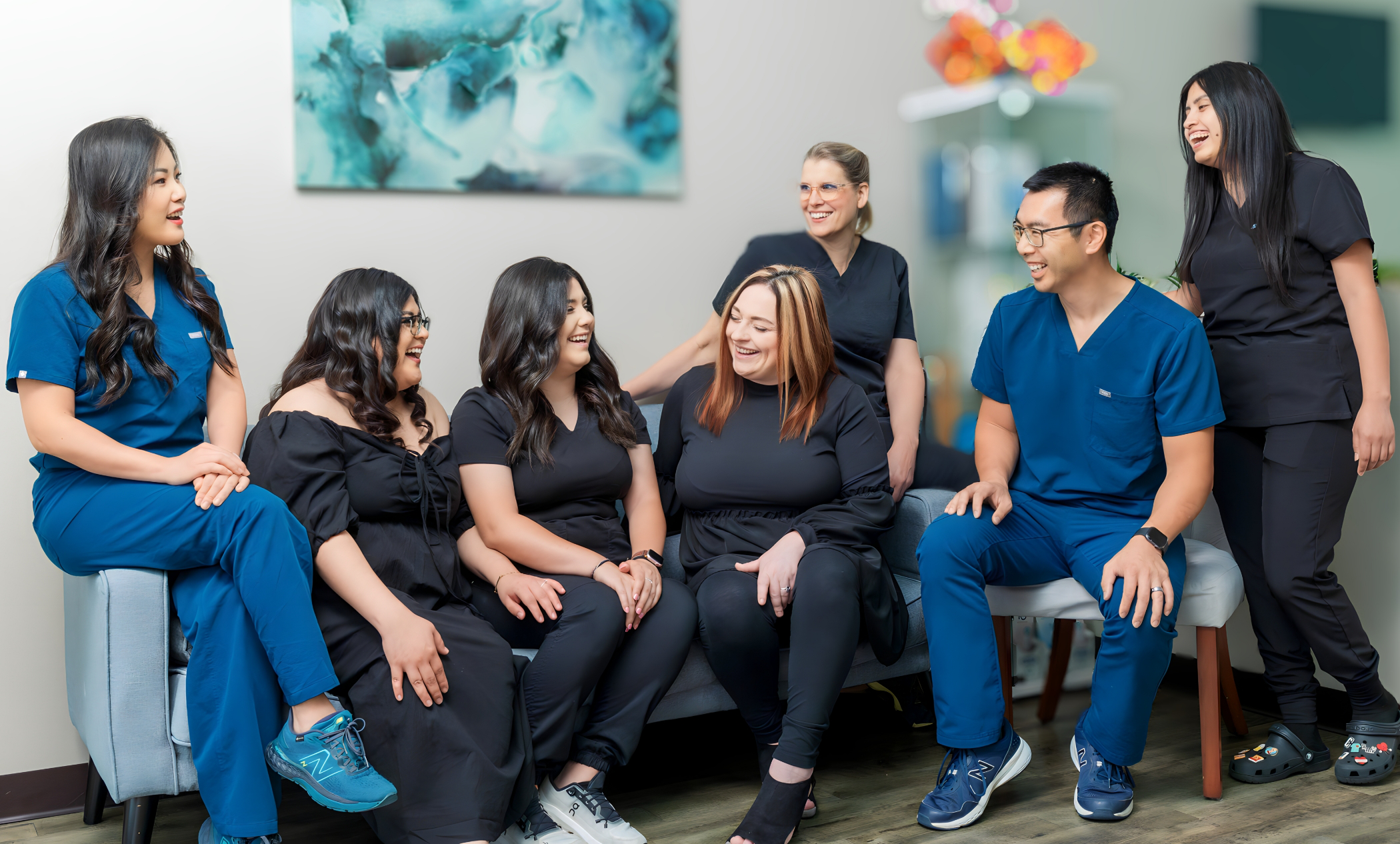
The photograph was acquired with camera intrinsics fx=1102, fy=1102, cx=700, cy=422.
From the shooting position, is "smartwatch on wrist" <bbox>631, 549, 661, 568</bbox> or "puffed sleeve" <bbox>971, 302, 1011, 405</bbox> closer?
"smartwatch on wrist" <bbox>631, 549, 661, 568</bbox>

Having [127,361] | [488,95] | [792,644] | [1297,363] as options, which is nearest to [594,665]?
[792,644]

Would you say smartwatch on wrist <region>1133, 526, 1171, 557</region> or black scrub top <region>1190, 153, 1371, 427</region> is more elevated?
black scrub top <region>1190, 153, 1371, 427</region>

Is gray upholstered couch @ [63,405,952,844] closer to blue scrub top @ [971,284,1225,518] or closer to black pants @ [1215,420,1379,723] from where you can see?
blue scrub top @ [971,284,1225,518]

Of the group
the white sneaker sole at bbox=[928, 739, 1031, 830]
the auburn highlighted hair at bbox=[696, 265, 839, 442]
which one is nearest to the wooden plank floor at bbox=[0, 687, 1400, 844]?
the white sneaker sole at bbox=[928, 739, 1031, 830]

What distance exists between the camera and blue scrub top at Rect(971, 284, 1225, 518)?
7.14 feet

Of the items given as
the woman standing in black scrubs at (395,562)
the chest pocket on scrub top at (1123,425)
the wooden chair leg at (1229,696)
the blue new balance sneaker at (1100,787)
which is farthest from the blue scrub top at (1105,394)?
the woman standing in black scrubs at (395,562)

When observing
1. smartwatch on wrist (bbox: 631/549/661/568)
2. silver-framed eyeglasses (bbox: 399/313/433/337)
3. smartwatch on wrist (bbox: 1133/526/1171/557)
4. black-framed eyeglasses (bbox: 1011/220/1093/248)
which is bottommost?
smartwatch on wrist (bbox: 631/549/661/568)

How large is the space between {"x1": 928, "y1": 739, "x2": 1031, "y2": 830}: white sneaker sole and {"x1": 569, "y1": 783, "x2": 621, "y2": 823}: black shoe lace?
0.61 metres

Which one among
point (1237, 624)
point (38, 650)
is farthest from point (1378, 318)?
point (38, 650)

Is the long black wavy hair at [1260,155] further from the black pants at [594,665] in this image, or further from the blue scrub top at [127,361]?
the blue scrub top at [127,361]

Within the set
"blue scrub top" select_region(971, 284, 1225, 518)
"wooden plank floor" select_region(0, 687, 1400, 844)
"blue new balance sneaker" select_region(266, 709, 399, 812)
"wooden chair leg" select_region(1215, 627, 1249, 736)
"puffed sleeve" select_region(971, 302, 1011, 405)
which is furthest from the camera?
"wooden chair leg" select_region(1215, 627, 1249, 736)

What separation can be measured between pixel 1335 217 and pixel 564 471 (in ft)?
5.33

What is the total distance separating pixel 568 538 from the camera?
2.22 metres

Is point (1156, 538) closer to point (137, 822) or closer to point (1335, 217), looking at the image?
point (1335, 217)
